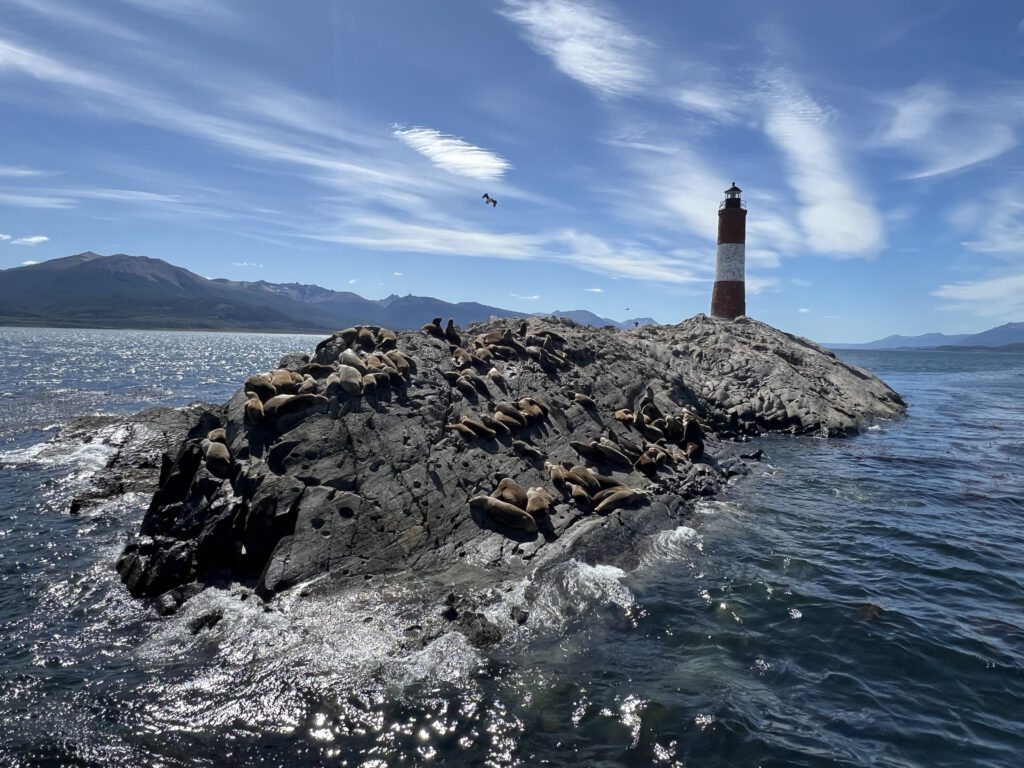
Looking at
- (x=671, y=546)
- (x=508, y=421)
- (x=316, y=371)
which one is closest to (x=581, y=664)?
(x=671, y=546)

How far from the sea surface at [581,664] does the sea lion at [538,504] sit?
1647mm

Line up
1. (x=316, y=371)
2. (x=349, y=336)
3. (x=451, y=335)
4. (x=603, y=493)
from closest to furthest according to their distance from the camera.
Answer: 1. (x=603, y=493)
2. (x=316, y=371)
3. (x=349, y=336)
4. (x=451, y=335)

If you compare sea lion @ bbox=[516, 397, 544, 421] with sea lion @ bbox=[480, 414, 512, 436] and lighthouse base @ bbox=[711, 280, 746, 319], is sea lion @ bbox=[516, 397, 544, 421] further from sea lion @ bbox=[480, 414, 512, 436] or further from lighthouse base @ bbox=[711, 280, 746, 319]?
lighthouse base @ bbox=[711, 280, 746, 319]

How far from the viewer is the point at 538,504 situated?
13.4 meters

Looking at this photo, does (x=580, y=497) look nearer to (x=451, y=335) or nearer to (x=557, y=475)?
(x=557, y=475)

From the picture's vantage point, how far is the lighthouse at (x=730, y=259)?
44.9 metres

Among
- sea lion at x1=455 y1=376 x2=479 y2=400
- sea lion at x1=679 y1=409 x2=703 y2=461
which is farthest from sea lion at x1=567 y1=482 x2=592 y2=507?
sea lion at x1=679 y1=409 x2=703 y2=461

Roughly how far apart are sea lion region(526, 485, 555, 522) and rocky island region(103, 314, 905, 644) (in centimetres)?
4

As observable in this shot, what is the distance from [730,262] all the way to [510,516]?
38.7 m

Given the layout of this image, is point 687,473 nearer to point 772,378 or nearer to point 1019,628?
point 1019,628

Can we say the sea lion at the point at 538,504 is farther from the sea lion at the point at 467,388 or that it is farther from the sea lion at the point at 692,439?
the sea lion at the point at 692,439

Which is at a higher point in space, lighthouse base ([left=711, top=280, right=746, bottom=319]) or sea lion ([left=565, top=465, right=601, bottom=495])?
lighthouse base ([left=711, top=280, right=746, bottom=319])

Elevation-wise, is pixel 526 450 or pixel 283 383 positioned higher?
pixel 283 383

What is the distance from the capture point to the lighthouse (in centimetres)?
4494
